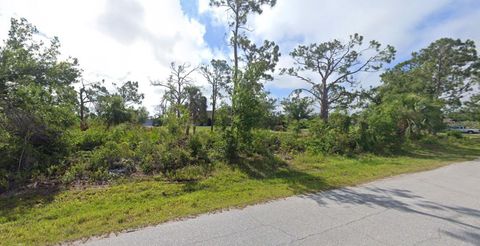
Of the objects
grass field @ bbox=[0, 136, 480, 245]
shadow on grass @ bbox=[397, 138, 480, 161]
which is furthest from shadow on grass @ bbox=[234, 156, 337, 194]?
shadow on grass @ bbox=[397, 138, 480, 161]

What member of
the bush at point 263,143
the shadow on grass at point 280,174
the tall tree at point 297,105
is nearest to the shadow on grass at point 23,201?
the shadow on grass at point 280,174

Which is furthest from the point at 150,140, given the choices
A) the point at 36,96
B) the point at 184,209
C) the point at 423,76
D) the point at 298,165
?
the point at 423,76

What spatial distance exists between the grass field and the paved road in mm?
443

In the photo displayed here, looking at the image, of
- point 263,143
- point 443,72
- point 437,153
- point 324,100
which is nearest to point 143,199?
point 263,143

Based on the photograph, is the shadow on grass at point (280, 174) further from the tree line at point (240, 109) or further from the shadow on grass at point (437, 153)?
the shadow on grass at point (437, 153)

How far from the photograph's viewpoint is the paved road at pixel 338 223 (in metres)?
3.65

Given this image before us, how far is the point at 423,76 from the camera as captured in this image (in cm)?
2822

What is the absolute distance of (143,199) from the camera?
17.5 feet

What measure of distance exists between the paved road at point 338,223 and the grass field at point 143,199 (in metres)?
0.44

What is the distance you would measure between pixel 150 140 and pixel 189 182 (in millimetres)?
2471

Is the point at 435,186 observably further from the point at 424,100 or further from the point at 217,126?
the point at 424,100

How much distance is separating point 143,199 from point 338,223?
11.7 feet

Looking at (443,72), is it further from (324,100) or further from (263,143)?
(263,143)

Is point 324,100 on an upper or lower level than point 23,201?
upper
